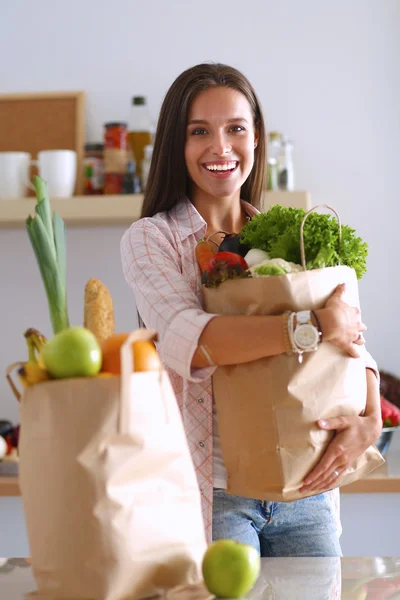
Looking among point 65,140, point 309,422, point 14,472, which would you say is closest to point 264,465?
point 309,422

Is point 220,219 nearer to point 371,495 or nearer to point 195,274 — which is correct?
point 195,274

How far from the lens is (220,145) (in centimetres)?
139

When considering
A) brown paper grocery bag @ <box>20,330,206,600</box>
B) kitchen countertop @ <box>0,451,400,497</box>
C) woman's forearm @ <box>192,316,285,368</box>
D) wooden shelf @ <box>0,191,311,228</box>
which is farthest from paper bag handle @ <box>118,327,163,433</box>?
wooden shelf @ <box>0,191,311,228</box>

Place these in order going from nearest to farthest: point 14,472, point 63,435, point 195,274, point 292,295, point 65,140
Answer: point 63,435 < point 292,295 < point 195,274 < point 14,472 < point 65,140

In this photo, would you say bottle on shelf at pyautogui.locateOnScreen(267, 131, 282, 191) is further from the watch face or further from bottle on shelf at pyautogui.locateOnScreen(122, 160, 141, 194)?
the watch face

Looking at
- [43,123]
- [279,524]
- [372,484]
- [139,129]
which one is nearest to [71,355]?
[279,524]

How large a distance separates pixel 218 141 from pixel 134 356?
0.67 m

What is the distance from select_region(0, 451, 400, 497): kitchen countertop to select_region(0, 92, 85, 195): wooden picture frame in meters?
0.92

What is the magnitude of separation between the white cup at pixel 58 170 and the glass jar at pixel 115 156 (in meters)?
0.10

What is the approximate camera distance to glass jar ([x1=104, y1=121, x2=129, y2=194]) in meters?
2.59

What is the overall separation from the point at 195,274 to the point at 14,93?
5.40 feet

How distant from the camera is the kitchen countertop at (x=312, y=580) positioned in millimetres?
906

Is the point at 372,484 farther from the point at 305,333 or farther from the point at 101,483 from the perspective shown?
the point at 101,483

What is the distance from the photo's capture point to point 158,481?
0.82m
